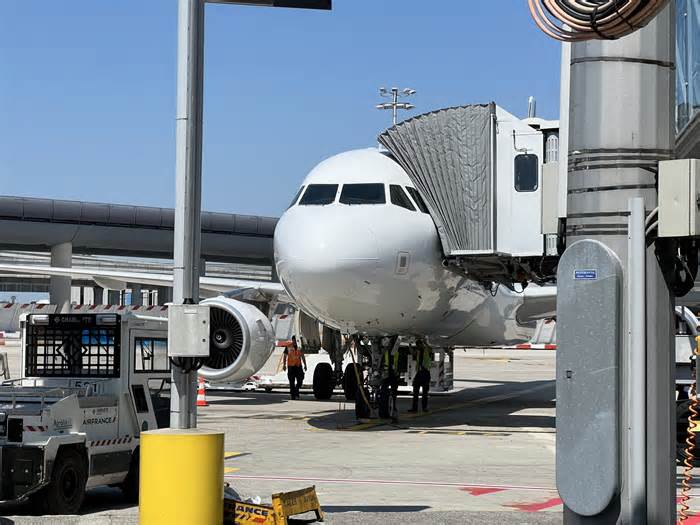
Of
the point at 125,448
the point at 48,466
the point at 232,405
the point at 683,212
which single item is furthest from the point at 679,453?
the point at 232,405

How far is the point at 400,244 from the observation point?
16219 mm

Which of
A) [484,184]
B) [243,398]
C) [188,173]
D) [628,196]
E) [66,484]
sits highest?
[484,184]

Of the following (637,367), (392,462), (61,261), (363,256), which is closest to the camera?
(637,367)

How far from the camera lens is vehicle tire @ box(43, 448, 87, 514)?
9109 millimetres

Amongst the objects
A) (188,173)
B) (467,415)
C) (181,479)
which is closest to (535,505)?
(181,479)

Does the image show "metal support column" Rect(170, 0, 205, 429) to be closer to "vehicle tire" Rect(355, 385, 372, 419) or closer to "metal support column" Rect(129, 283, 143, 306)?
"vehicle tire" Rect(355, 385, 372, 419)

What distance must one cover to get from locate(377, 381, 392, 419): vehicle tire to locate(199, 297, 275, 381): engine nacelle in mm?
2602

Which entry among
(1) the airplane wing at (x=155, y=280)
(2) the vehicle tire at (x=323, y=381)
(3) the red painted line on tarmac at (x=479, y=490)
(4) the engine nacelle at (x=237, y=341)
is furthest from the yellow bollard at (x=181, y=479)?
(2) the vehicle tire at (x=323, y=381)

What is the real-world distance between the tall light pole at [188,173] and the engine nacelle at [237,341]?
11.9 m

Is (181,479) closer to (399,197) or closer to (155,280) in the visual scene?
(399,197)

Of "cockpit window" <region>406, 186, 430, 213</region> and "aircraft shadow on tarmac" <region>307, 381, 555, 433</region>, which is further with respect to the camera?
"aircraft shadow on tarmac" <region>307, 381, 555, 433</region>

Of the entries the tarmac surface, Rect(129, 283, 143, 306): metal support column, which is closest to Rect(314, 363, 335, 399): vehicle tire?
the tarmac surface

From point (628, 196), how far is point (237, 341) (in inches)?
571

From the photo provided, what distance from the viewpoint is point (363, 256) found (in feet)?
51.8
